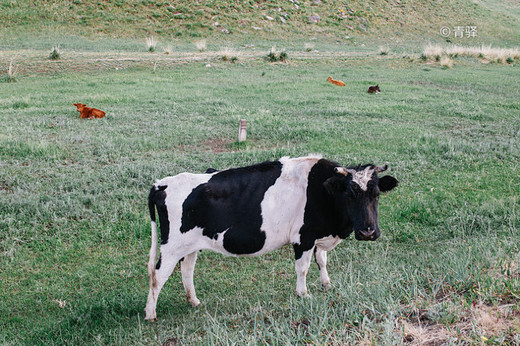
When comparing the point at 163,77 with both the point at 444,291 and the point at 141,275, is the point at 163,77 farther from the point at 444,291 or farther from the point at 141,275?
the point at 444,291

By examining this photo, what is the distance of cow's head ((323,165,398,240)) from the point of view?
14.8ft

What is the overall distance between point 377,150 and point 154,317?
22.1 ft

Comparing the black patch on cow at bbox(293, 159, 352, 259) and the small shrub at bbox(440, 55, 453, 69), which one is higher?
the black patch on cow at bbox(293, 159, 352, 259)

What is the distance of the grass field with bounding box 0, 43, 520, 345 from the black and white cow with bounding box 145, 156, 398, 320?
57 centimetres

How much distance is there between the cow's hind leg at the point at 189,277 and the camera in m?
5.06

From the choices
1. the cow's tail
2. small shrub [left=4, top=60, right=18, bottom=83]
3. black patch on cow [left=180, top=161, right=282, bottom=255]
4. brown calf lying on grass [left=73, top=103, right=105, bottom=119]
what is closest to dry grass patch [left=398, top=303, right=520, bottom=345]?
black patch on cow [left=180, top=161, right=282, bottom=255]

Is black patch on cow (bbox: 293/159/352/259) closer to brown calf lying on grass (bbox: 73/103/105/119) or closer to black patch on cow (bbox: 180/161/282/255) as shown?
black patch on cow (bbox: 180/161/282/255)

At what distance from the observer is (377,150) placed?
32.5 ft

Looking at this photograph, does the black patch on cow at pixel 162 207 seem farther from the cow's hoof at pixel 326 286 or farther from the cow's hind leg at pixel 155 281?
the cow's hoof at pixel 326 286

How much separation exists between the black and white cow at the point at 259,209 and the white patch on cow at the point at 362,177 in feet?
0.03

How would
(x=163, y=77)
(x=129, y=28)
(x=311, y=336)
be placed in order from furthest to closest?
(x=129, y=28) < (x=163, y=77) < (x=311, y=336)

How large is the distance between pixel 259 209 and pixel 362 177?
115 centimetres

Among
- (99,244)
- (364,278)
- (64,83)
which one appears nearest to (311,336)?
(364,278)

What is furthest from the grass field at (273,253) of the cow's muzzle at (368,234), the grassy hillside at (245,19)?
the grassy hillside at (245,19)
